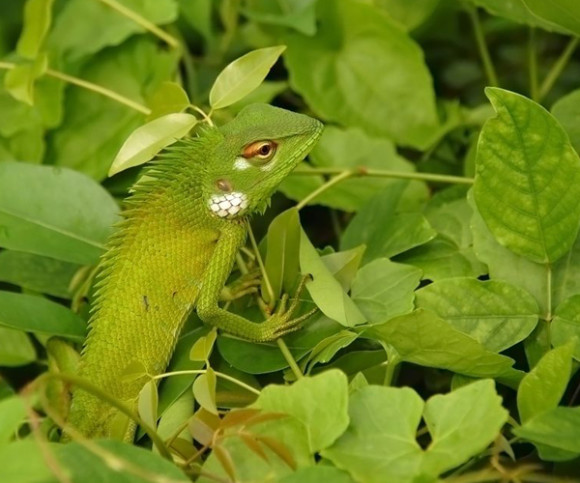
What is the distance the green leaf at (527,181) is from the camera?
Result: 1.80 m

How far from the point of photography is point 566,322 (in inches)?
71.1

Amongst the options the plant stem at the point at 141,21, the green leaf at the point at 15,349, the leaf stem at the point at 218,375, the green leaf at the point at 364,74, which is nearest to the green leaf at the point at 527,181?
the leaf stem at the point at 218,375

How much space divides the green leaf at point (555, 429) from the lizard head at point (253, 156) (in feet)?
2.81

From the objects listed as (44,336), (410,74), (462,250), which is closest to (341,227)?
(410,74)

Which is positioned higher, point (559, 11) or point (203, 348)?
point (559, 11)

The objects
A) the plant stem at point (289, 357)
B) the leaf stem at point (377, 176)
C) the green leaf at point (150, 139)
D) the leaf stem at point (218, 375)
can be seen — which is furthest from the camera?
the leaf stem at point (377, 176)

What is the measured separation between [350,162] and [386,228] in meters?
0.45

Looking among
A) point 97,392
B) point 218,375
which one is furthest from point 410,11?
point 97,392

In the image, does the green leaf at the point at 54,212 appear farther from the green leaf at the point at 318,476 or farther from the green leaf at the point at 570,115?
the green leaf at the point at 570,115

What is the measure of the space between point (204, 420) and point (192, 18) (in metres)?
1.51

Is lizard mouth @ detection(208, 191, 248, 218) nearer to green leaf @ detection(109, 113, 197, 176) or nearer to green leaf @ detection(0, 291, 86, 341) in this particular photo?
green leaf @ detection(109, 113, 197, 176)

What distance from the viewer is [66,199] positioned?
229cm

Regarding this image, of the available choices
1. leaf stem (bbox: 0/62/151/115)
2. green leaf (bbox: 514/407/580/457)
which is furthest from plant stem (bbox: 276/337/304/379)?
leaf stem (bbox: 0/62/151/115)

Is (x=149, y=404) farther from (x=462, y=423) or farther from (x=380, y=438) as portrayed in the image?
(x=462, y=423)
